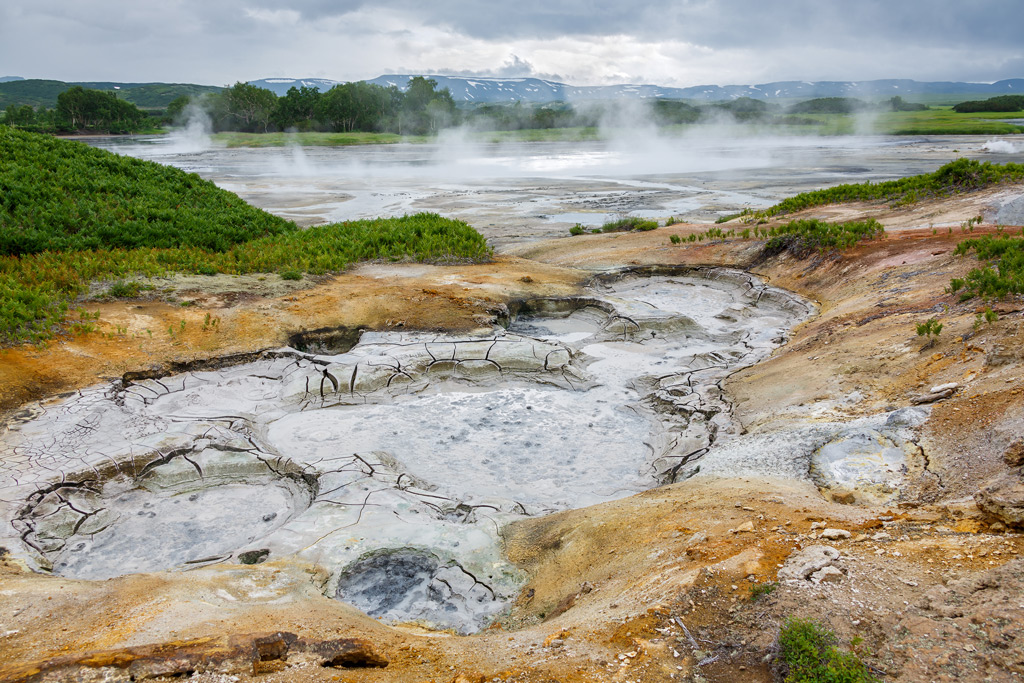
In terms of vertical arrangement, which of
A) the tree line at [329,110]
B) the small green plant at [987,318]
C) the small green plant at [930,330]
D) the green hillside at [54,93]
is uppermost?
the green hillside at [54,93]

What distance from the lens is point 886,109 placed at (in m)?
98.7

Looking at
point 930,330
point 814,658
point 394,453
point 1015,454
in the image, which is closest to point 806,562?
point 814,658

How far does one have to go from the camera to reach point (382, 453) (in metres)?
6.72

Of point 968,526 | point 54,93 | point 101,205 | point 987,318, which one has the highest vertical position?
point 54,93

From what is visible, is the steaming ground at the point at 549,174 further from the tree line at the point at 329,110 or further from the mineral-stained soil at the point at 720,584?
the mineral-stained soil at the point at 720,584

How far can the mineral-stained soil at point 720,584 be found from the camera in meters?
3.09

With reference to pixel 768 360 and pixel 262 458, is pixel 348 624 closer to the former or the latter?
pixel 262 458

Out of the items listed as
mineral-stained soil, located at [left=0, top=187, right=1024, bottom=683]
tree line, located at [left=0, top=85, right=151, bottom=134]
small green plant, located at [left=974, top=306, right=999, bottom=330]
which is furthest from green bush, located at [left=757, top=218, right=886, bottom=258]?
tree line, located at [left=0, top=85, right=151, bottom=134]

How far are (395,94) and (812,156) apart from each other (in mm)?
56369

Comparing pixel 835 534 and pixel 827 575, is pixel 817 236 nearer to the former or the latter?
pixel 835 534

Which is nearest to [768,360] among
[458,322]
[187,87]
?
[458,322]

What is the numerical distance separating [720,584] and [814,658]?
0.70m

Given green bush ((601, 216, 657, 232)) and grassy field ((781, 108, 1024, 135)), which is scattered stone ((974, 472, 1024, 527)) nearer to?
green bush ((601, 216, 657, 232))

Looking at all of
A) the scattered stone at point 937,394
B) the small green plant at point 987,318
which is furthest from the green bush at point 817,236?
the scattered stone at point 937,394
